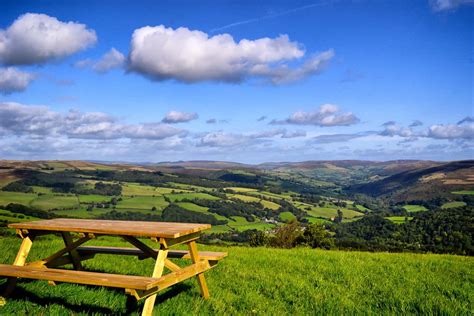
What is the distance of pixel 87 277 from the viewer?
5086mm

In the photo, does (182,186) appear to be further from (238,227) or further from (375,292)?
(375,292)

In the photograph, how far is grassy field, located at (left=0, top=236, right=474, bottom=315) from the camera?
5566 millimetres

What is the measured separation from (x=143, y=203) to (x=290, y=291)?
89.1 meters

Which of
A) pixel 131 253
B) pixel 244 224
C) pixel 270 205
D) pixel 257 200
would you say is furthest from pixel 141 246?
pixel 257 200

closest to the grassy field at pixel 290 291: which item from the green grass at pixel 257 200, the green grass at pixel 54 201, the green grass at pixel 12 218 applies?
the green grass at pixel 12 218

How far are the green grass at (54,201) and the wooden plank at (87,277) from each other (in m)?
76.6

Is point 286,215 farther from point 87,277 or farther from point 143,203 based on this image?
point 87,277

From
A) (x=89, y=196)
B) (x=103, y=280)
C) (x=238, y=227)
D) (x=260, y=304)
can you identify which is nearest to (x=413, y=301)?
(x=260, y=304)

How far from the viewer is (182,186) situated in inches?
5084

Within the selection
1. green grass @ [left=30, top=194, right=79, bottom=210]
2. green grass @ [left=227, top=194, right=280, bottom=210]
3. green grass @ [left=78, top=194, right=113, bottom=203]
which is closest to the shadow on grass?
→ green grass @ [left=30, top=194, right=79, bottom=210]

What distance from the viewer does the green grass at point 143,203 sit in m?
86.4

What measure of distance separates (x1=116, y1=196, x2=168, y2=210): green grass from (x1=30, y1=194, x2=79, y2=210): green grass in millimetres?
10118

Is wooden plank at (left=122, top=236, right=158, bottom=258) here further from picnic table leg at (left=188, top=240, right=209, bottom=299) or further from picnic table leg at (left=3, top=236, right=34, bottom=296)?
picnic table leg at (left=3, top=236, right=34, bottom=296)

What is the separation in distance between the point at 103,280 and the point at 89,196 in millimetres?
96752
